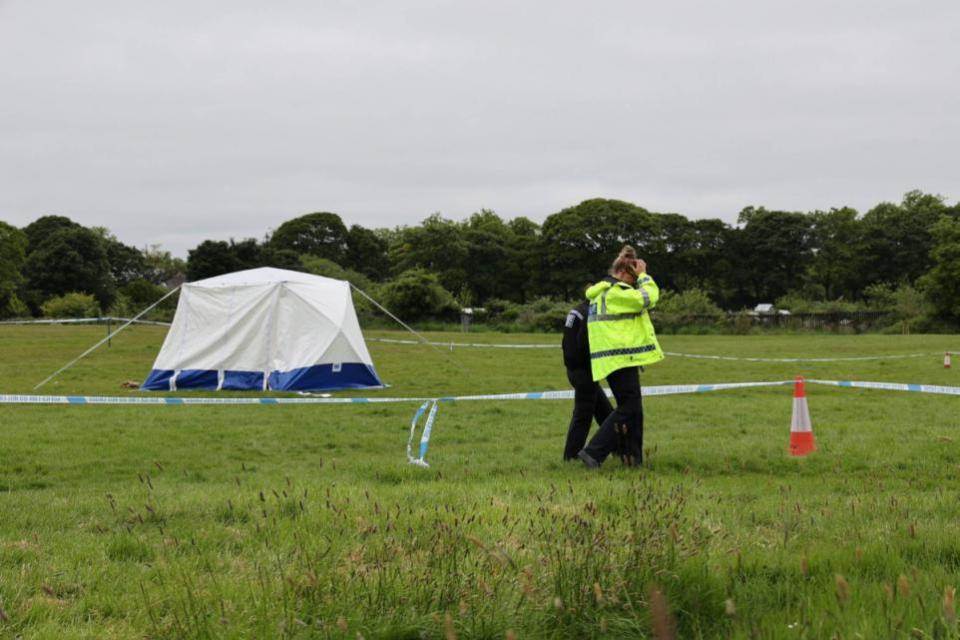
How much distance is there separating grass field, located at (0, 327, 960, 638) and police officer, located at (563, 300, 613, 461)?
0.35 m

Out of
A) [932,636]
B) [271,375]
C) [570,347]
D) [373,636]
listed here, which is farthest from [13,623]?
[271,375]

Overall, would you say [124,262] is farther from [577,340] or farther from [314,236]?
[577,340]

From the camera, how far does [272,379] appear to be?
18.0 m

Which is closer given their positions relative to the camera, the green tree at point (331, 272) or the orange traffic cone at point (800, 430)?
the orange traffic cone at point (800, 430)

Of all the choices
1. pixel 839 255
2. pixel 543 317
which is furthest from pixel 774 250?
pixel 543 317

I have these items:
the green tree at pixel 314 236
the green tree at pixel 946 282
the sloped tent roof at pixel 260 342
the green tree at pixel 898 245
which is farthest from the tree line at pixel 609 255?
the sloped tent roof at pixel 260 342

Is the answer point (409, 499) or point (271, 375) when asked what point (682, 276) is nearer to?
point (271, 375)

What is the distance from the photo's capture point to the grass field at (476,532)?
3.25 metres

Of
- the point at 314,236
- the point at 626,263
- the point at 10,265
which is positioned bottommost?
the point at 626,263

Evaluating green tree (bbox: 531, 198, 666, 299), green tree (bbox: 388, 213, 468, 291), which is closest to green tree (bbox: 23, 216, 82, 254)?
green tree (bbox: 388, 213, 468, 291)

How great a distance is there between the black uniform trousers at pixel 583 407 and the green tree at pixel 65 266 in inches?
3095

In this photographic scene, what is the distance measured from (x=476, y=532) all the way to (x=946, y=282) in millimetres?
57486

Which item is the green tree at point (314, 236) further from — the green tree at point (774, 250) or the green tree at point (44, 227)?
the green tree at point (774, 250)

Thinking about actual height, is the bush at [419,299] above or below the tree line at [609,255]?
below
